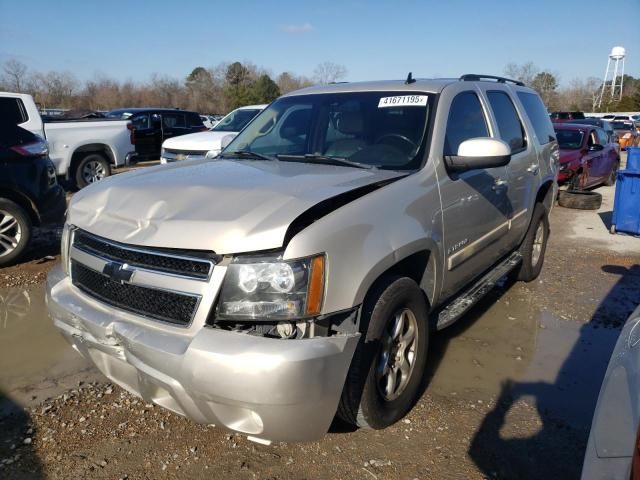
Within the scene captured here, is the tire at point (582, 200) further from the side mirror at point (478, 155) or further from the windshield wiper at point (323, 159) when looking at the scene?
the windshield wiper at point (323, 159)

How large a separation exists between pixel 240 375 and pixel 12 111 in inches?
243

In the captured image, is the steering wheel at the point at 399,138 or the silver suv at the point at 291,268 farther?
the steering wheel at the point at 399,138

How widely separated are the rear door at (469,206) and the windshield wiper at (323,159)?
20.4 inches

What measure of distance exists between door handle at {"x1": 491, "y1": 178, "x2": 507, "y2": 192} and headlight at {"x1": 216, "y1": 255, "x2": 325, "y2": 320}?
222 centimetres

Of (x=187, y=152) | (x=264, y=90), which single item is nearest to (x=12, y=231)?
(x=187, y=152)

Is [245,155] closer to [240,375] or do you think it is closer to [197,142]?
[240,375]

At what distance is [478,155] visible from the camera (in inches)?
119

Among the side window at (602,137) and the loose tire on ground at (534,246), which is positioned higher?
the side window at (602,137)

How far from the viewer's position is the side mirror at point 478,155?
120 inches

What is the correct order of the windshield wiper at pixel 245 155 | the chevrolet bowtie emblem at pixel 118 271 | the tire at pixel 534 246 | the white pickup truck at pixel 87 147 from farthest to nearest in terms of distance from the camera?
the white pickup truck at pixel 87 147 < the tire at pixel 534 246 < the windshield wiper at pixel 245 155 < the chevrolet bowtie emblem at pixel 118 271

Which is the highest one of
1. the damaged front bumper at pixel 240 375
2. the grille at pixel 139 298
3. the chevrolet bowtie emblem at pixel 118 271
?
the chevrolet bowtie emblem at pixel 118 271

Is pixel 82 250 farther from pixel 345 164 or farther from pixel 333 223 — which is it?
pixel 345 164

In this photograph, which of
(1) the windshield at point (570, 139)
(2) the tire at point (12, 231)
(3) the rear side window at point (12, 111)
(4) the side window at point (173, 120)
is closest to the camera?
(2) the tire at point (12, 231)

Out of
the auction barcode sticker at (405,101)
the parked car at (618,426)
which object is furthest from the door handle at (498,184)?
the parked car at (618,426)
